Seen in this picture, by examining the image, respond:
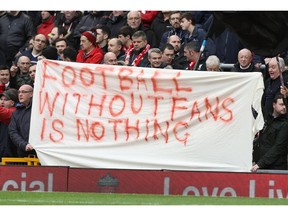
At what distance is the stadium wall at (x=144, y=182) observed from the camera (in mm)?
17438

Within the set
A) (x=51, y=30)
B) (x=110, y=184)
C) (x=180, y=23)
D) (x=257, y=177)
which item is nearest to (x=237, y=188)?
(x=257, y=177)

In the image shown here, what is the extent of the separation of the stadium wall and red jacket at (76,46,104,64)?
3.69m

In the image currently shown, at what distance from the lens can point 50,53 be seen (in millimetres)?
22719

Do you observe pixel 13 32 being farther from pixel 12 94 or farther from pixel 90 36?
pixel 12 94

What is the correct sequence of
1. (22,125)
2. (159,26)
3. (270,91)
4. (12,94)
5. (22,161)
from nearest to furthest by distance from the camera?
(22,161) → (270,91) → (22,125) → (12,94) → (159,26)

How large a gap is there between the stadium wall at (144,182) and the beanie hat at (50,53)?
16.6ft

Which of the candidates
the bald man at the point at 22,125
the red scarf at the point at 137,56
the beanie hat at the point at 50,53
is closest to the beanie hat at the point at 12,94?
the bald man at the point at 22,125

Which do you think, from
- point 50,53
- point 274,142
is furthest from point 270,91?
point 50,53

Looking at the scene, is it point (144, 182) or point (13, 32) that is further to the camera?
point (13, 32)

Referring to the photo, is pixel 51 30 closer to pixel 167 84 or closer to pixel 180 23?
pixel 180 23

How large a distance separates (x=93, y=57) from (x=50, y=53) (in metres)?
1.65

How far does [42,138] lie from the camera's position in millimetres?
18688

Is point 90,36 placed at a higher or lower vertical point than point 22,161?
higher

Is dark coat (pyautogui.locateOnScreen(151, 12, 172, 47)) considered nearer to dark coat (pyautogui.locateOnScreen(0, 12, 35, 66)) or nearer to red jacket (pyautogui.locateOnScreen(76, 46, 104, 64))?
red jacket (pyautogui.locateOnScreen(76, 46, 104, 64))
